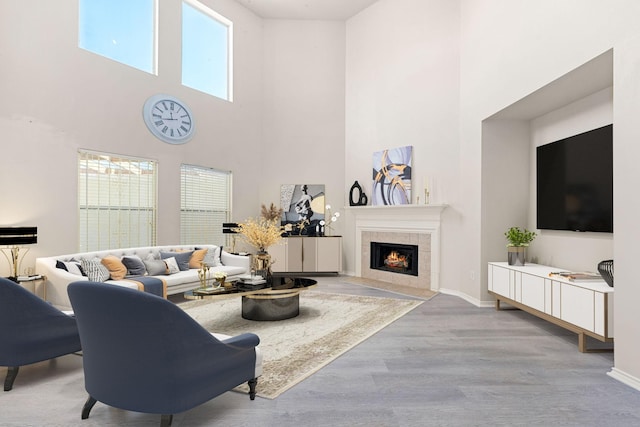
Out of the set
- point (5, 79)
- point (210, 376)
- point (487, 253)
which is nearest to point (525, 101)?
point (487, 253)

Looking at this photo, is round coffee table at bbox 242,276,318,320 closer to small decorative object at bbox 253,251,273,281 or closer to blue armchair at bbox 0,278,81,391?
small decorative object at bbox 253,251,273,281

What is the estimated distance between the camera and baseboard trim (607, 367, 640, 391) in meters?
3.03

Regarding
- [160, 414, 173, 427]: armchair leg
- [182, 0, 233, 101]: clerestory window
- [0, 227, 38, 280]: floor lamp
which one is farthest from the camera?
[182, 0, 233, 101]: clerestory window

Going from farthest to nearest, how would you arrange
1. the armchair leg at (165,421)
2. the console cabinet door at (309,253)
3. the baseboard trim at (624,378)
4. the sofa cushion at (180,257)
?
the console cabinet door at (309,253) → the sofa cushion at (180,257) → the baseboard trim at (624,378) → the armchair leg at (165,421)

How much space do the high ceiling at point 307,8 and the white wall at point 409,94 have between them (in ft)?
0.74

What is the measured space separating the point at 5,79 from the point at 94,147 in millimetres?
1292

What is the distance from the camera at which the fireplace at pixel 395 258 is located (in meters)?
7.58

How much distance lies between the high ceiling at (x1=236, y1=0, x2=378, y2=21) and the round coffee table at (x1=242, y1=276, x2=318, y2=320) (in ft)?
20.4

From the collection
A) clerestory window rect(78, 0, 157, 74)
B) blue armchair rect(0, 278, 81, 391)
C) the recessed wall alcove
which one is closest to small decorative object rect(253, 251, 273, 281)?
blue armchair rect(0, 278, 81, 391)

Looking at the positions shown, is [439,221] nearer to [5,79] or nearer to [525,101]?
[525,101]

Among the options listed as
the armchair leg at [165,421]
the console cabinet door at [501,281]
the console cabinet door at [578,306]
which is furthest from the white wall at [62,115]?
the console cabinet door at [578,306]

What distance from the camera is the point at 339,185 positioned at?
9078mm

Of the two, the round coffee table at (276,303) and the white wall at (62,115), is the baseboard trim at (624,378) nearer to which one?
the round coffee table at (276,303)

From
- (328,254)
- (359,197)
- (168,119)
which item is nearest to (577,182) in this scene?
(359,197)
